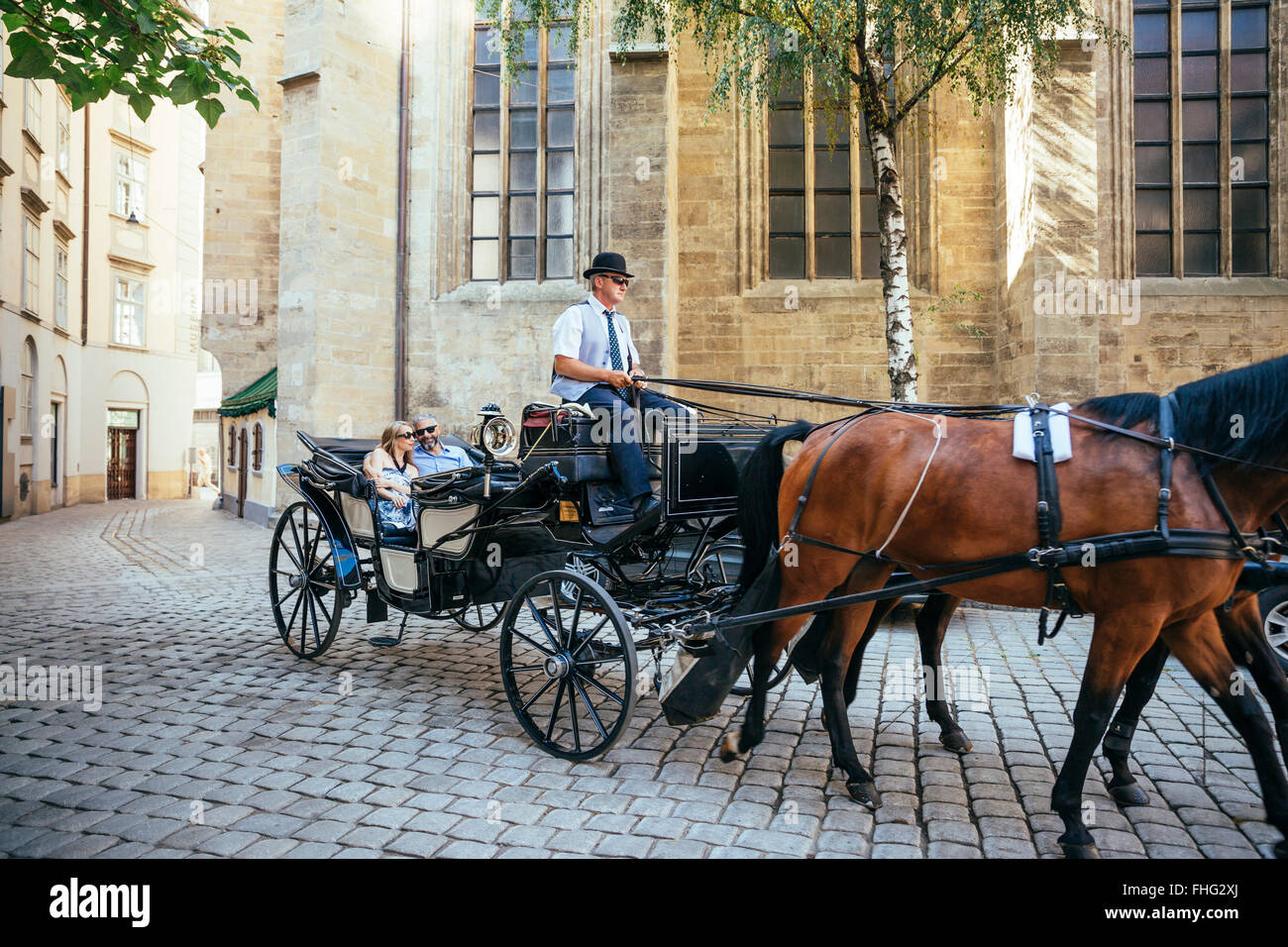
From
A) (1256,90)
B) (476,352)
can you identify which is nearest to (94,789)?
(476,352)

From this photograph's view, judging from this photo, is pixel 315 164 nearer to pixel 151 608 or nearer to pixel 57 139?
pixel 151 608

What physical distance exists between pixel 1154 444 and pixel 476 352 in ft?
35.0

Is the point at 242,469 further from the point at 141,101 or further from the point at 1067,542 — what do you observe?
the point at 1067,542

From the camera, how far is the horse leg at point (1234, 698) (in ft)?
9.49

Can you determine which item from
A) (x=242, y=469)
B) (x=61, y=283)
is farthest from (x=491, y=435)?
(x=61, y=283)

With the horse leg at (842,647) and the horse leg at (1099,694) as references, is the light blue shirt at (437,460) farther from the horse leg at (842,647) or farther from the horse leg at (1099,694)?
the horse leg at (1099,694)

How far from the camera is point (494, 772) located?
3.58 meters

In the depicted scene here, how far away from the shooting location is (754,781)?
139 inches

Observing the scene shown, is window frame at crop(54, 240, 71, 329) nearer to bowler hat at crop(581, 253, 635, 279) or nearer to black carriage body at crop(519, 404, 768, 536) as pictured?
bowler hat at crop(581, 253, 635, 279)

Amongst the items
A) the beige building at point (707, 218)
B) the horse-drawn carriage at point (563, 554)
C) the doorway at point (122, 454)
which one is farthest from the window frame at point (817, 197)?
the doorway at point (122, 454)

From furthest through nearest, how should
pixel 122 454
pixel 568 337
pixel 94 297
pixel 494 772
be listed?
pixel 122 454, pixel 94 297, pixel 568 337, pixel 494 772

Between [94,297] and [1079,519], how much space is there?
26.0 meters

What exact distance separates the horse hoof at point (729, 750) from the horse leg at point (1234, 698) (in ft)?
5.74

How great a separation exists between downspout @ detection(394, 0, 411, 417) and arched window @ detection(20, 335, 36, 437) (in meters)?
10.3
